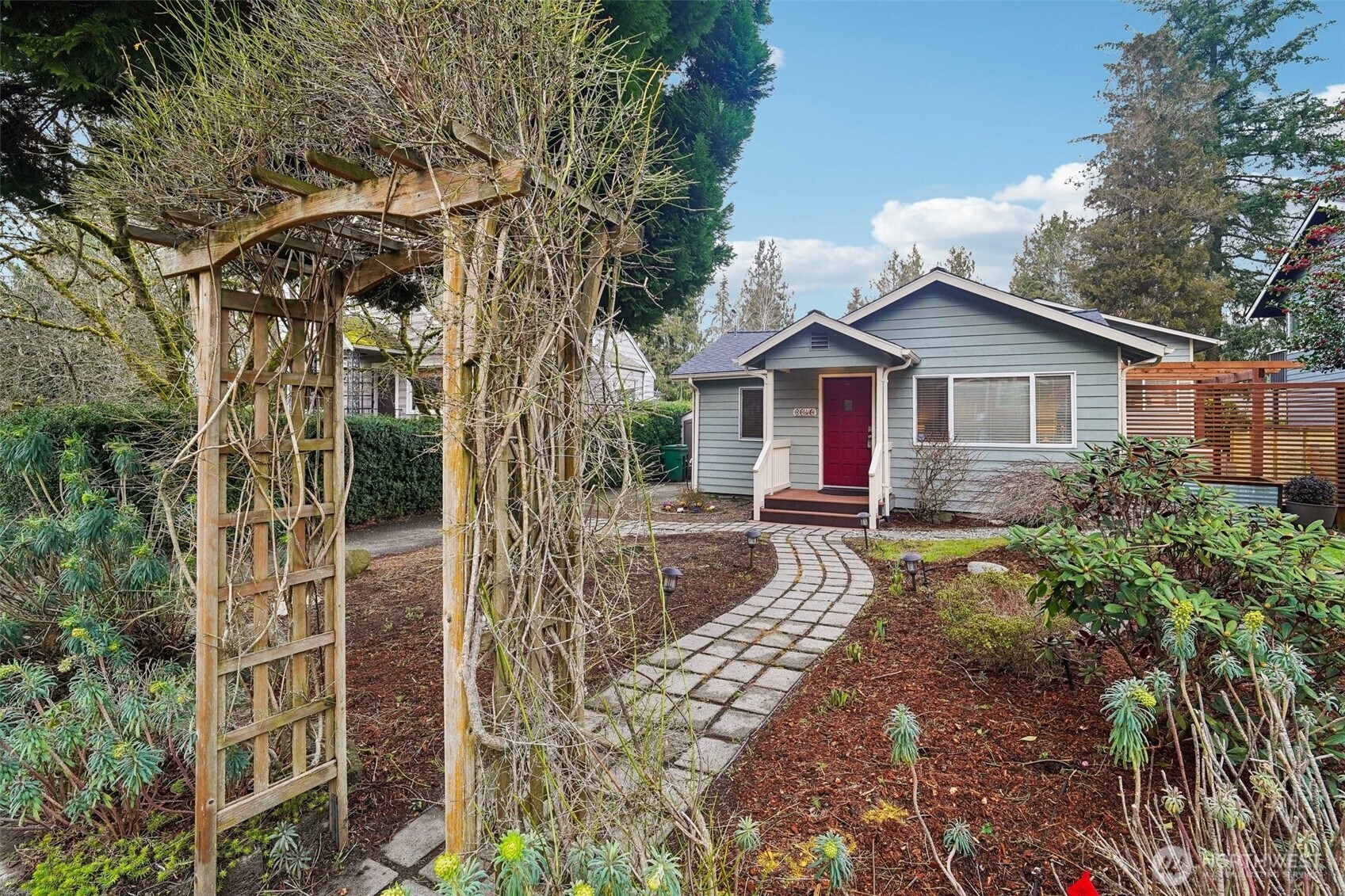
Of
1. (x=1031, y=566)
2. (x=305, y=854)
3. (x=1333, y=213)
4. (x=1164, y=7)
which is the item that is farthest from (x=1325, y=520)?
(x=1164, y=7)

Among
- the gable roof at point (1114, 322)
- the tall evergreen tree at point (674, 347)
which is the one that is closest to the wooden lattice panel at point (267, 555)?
the gable roof at point (1114, 322)

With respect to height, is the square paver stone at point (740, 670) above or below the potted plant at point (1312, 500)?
below

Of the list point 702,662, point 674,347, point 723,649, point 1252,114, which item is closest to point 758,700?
point 702,662

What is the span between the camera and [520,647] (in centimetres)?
163

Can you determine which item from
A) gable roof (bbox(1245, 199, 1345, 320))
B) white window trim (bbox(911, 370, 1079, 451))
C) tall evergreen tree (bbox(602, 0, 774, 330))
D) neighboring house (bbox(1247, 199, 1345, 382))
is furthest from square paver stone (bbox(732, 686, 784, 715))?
gable roof (bbox(1245, 199, 1345, 320))

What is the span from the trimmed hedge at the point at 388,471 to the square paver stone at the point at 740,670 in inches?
243

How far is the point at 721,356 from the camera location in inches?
479

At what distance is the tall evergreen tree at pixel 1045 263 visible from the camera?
29656 millimetres

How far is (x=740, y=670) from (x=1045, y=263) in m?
34.5

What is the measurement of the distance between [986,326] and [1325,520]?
4676 mm

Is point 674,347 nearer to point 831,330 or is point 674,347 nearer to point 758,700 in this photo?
point 831,330

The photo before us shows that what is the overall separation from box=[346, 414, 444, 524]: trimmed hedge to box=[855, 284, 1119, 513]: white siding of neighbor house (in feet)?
23.0

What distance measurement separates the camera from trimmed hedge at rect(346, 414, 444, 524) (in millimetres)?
8836

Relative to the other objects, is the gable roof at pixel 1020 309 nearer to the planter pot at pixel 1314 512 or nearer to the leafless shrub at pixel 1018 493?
the leafless shrub at pixel 1018 493
